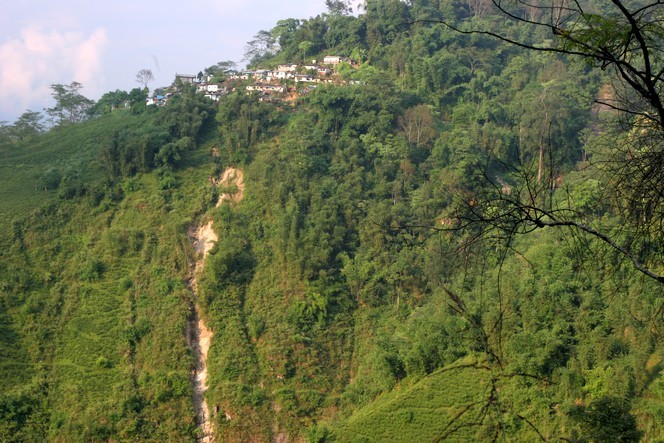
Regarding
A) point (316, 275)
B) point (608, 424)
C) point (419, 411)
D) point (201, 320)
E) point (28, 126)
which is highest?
point (28, 126)

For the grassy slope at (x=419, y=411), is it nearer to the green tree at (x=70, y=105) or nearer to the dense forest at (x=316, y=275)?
the dense forest at (x=316, y=275)

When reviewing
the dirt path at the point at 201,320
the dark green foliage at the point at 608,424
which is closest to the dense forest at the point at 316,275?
the dark green foliage at the point at 608,424

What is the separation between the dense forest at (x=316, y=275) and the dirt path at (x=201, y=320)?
19cm

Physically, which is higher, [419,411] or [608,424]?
[608,424]

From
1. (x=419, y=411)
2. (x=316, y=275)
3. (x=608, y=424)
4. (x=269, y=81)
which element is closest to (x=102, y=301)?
(x=316, y=275)

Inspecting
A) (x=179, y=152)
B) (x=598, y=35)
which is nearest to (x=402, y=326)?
(x=179, y=152)

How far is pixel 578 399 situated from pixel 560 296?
267cm

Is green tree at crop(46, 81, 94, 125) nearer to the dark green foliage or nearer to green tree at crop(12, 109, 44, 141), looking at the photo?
green tree at crop(12, 109, 44, 141)

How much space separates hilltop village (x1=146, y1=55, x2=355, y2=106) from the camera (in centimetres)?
2886

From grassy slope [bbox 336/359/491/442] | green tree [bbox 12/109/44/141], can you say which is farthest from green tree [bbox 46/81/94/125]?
grassy slope [bbox 336/359/491/442]

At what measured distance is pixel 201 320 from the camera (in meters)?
19.3

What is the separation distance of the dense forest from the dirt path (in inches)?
7.5

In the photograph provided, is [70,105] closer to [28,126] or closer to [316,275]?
[28,126]

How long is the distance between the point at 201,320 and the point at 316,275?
12.4 feet
